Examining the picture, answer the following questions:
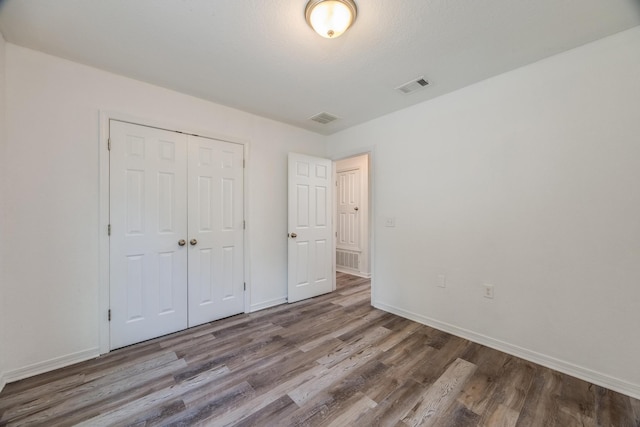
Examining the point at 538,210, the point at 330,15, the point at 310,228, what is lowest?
the point at 310,228

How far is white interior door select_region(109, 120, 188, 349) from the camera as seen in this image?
7.51ft

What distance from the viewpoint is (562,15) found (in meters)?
1.60

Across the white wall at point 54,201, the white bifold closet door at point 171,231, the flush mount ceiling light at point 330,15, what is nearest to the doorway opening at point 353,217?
the white bifold closet door at point 171,231

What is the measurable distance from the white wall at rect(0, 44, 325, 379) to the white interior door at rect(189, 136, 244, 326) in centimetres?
68

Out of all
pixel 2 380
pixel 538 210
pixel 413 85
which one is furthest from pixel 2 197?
pixel 538 210

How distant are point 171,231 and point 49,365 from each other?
133 centimetres

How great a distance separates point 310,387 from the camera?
1.78 meters

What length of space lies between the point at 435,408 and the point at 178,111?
3391mm

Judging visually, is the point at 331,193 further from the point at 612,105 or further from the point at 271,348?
the point at 612,105

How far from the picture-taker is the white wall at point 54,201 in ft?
6.16

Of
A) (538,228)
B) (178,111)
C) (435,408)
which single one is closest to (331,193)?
(178,111)

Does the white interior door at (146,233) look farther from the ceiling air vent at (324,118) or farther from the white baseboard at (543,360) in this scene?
the white baseboard at (543,360)

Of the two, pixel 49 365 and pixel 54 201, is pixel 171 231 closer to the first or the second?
pixel 54 201

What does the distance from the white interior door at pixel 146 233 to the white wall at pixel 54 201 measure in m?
0.15
